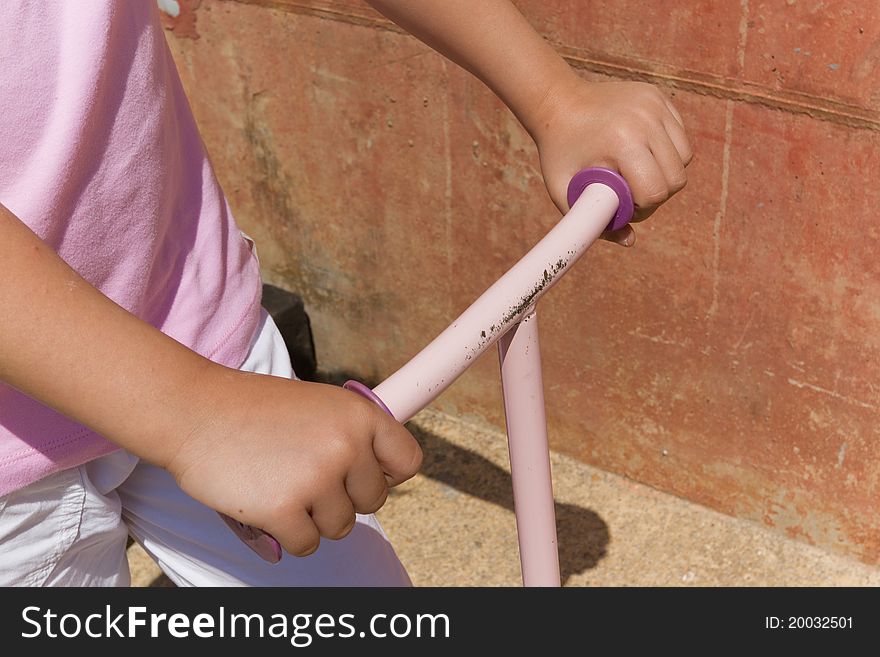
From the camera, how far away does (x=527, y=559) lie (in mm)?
1572

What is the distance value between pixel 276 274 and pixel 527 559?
191cm

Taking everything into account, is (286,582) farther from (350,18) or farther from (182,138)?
(350,18)

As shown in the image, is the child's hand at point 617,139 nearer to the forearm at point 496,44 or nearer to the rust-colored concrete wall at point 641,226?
the forearm at point 496,44

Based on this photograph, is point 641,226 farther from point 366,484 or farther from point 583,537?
point 366,484

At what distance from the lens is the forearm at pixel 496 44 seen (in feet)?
4.79

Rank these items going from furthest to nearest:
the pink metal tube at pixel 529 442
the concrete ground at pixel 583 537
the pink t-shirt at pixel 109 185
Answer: the concrete ground at pixel 583 537 < the pink metal tube at pixel 529 442 < the pink t-shirt at pixel 109 185

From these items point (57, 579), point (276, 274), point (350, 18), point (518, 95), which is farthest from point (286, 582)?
point (276, 274)

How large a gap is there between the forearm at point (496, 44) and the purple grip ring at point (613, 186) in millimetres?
120

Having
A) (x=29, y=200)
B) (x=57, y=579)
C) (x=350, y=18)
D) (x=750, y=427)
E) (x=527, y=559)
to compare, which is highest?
(x=350, y=18)

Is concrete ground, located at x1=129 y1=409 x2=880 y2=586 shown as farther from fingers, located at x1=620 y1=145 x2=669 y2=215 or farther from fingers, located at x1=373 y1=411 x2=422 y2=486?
fingers, located at x1=373 y1=411 x2=422 y2=486

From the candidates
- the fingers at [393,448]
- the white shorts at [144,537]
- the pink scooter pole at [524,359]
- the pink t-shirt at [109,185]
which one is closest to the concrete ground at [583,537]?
the white shorts at [144,537]

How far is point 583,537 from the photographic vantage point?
2.92m

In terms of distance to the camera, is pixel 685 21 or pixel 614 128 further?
pixel 685 21

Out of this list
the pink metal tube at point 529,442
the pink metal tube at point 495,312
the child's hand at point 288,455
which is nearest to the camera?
the child's hand at point 288,455
